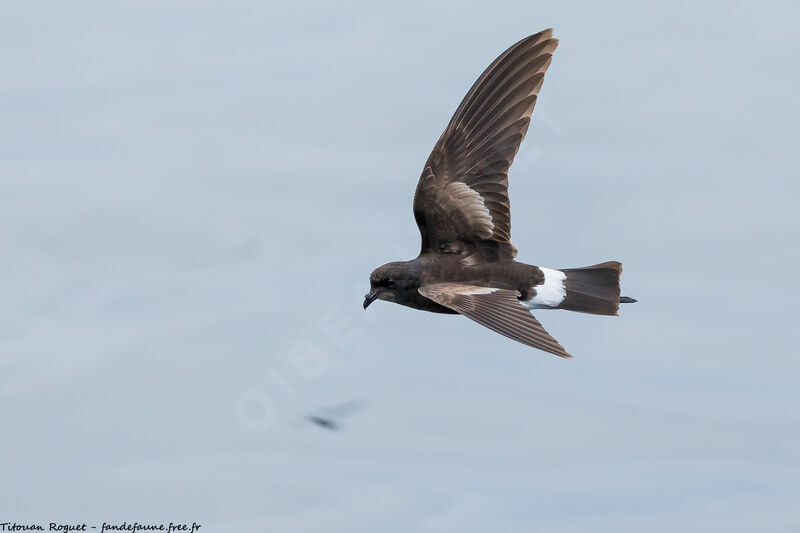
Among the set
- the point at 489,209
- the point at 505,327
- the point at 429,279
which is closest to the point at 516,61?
the point at 489,209

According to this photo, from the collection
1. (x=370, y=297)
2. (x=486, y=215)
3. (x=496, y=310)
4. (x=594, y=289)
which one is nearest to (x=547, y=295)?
(x=594, y=289)

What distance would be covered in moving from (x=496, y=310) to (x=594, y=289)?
4.32 feet

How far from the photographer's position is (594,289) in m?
9.75

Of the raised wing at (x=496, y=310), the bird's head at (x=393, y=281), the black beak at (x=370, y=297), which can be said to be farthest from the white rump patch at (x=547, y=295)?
the black beak at (x=370, y=297)

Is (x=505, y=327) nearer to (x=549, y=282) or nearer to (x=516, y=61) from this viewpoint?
(x=549, y=282)

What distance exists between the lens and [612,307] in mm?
9617

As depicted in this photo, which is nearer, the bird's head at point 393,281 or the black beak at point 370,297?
the bird's head at point 393,281

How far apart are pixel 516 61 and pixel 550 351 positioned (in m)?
2.84

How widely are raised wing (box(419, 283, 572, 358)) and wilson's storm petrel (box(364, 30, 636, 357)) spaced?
0.81ft

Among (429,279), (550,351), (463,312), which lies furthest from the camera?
(429,279)

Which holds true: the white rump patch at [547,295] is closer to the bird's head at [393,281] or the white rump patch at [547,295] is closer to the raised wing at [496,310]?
the raised wing at [496,310]

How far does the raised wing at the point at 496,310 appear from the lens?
8234mm

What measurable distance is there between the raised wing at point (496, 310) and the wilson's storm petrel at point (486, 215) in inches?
A: 9.7

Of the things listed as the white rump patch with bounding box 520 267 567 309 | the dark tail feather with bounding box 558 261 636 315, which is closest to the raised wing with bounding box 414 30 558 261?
the white rump patch with bounding box 520 267 567 309
